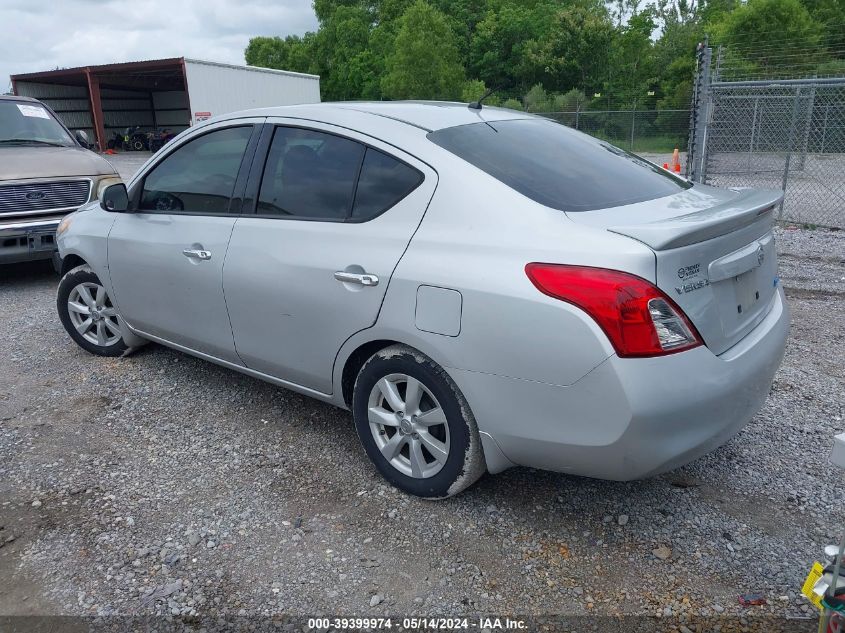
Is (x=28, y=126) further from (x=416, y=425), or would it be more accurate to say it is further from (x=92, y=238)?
(x=416, y=425)

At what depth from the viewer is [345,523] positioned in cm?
297

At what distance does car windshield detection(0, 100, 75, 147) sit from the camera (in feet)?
25.4

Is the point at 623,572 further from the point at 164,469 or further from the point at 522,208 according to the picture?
the point at 164,469

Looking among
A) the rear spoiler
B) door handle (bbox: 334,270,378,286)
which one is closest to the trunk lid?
the rear spoiler

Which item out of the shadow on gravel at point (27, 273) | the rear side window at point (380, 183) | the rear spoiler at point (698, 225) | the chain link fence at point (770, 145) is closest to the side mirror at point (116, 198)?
the rear side window at point (380, 183)

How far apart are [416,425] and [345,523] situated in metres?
0.52

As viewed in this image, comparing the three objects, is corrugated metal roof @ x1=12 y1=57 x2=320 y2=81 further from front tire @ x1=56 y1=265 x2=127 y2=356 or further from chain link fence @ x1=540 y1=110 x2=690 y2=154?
front tire @ x1=56 y1=265 x2=127 y2=356

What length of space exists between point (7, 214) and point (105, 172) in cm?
117

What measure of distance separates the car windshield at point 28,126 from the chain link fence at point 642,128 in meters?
20.7

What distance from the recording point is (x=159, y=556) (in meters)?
2.78

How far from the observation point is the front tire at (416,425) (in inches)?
110

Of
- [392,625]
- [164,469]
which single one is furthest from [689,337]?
[164,469]

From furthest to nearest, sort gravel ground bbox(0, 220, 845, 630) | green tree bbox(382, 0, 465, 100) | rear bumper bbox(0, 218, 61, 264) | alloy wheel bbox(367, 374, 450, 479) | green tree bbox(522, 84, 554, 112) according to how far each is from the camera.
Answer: green tree bbox(382, 0, 465, 100)
green tree bbox(522, 84, 554, 112)
rear bumper bbox(0, 218, 61, 264)
alloy wheel bbox(367, 374, 450, 479)
gravel ground bbox(0, 220, 845, 630)

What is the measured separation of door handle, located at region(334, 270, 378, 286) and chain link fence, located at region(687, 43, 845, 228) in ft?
23.5
